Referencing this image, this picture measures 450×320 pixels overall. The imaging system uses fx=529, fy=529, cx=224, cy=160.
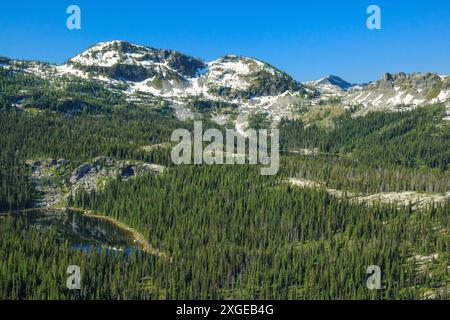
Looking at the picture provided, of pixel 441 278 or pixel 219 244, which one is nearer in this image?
pixel 441 278

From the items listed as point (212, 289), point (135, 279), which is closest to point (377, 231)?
point (212, 289)

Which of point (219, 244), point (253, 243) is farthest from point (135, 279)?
point (253, 243)
